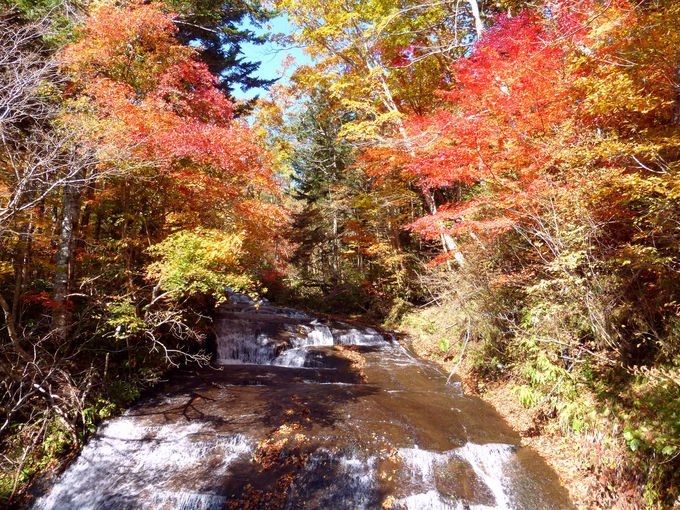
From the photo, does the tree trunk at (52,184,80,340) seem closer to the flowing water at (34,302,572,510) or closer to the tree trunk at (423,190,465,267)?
the flowing water at (34,302,572,510)

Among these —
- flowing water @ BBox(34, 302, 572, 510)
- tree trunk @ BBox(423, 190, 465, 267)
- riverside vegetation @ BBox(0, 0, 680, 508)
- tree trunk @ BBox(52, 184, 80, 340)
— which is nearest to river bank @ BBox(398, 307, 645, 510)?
riverside vegetation @ BBox(0, 0, 680, 508)

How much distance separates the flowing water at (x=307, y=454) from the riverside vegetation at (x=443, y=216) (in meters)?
0.72

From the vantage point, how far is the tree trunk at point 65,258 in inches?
271

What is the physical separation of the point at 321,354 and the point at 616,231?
8.89 metres

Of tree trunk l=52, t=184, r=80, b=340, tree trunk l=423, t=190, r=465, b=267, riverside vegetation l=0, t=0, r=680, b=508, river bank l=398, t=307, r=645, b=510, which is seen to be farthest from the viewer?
tree trunk l=423, t=190, r=465, b=267

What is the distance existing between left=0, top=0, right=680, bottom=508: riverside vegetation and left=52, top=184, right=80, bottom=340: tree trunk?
0.04 meters

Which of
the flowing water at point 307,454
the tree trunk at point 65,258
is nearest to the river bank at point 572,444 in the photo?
the flowing water at point 307,454

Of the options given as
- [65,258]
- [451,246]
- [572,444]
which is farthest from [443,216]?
[65,258]

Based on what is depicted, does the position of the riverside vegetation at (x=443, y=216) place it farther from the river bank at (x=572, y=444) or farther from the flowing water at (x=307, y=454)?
the flowing water at (x=307, y=454)

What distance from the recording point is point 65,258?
276 inches

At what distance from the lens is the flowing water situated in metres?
4.80

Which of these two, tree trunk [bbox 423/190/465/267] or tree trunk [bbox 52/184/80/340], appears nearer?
tree trunk [bbox 52/184/80/340]

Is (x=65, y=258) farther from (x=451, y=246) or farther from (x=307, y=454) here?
(x=451, y=246)

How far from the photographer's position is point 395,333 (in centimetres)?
1406
